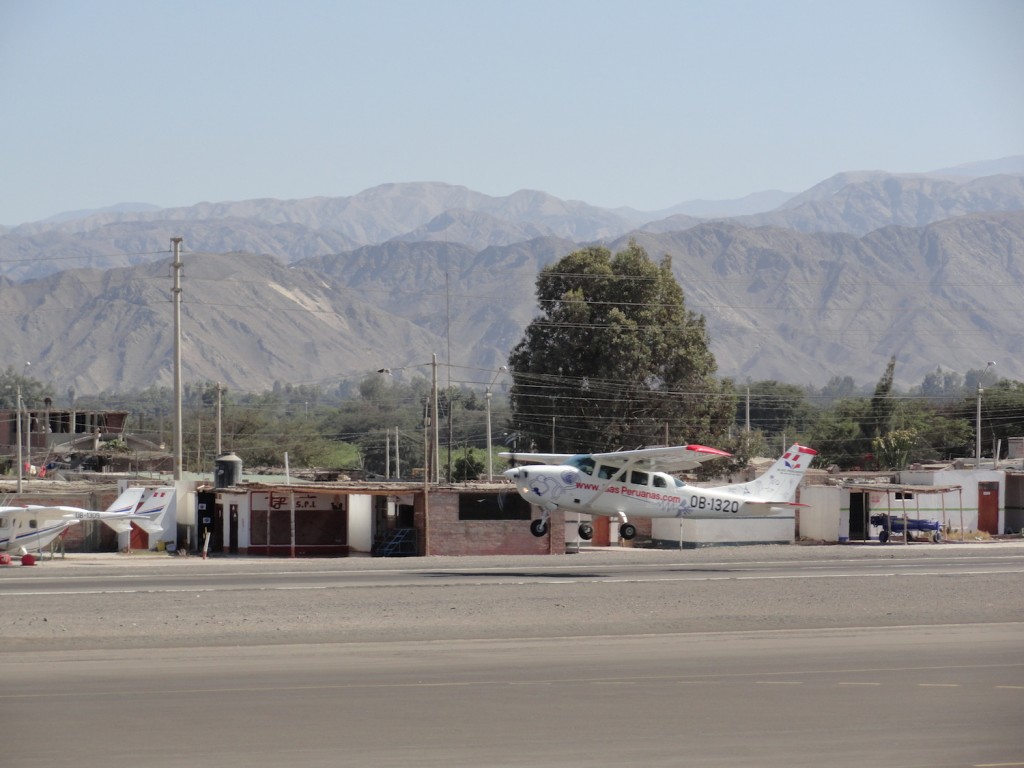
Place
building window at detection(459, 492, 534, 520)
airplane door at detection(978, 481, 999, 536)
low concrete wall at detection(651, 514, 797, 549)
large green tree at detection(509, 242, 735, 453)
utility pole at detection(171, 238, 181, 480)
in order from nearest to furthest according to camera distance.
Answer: building window at detection(459, 492, 534, 520) < low concrete wall at detection(651, 514, 797, 549) < utility pole at detection(171, 238, 181, 480) < airplane door at detection(978, 481, 999, 536) < large green tree at detection(509, 242, 735, 453)

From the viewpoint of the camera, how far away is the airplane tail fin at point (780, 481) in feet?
147

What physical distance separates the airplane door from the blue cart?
4.55m

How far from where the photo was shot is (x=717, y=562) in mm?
43938

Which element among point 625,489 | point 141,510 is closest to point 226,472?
point 141,510

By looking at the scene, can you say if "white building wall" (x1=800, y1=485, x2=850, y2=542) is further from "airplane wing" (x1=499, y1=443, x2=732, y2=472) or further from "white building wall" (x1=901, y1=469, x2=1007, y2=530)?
"airplane wing" (x1=499, y1=443, x2=732, y2=472)

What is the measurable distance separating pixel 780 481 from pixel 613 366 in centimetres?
3308

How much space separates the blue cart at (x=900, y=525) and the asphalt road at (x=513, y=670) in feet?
61.9

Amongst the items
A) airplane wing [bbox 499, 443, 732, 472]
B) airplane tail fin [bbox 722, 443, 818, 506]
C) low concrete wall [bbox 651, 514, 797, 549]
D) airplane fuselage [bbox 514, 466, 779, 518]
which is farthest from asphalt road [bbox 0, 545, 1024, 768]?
low concrete wall [bbox 651, 514, 797, 549]

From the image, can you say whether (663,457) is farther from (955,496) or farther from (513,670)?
(955,496)

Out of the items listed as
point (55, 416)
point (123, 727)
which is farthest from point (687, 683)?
point (55, 416)

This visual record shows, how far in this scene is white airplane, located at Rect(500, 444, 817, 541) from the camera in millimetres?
38562

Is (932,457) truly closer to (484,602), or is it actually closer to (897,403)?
(897,403)

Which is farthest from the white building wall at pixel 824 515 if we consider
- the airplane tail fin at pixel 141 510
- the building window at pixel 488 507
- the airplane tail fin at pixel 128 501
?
the airplane tail fin at pixel 128 501

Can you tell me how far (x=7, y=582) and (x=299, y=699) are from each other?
820 inches
